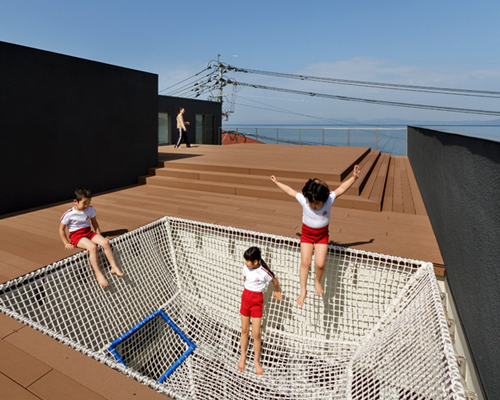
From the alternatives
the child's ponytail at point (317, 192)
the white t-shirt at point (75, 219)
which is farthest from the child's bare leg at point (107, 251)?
the child's ponytail at point (317, 192)

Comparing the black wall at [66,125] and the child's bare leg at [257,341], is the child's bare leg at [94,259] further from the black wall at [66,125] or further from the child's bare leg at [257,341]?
the black wall at [66,125]

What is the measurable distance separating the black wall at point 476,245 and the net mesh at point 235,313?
0.26 metres

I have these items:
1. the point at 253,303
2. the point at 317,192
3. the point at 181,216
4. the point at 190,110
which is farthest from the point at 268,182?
the point at 190,110

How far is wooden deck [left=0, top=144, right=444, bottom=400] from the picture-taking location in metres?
2.12

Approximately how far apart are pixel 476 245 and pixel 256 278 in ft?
6.32

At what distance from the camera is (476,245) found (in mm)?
2387

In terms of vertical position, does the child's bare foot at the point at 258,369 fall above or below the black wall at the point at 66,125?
below

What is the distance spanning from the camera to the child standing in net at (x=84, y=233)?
A: 3662 mm

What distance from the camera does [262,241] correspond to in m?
4.20

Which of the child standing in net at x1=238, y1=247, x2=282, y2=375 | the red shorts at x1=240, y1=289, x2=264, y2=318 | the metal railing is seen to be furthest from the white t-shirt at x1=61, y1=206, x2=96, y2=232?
the metal railing

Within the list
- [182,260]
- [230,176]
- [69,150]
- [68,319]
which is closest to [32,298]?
[68,319]

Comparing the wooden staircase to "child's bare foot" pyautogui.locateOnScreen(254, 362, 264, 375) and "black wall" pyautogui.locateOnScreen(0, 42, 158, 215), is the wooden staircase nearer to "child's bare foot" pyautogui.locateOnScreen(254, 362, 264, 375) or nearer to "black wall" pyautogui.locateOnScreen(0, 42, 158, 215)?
"black wall" pyautogui.locateOnScreen(0, 42, 158, 215)

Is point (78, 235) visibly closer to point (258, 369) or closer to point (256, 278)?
point (256, 278)

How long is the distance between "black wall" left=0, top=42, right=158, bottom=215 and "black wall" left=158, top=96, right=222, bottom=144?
8229mm
